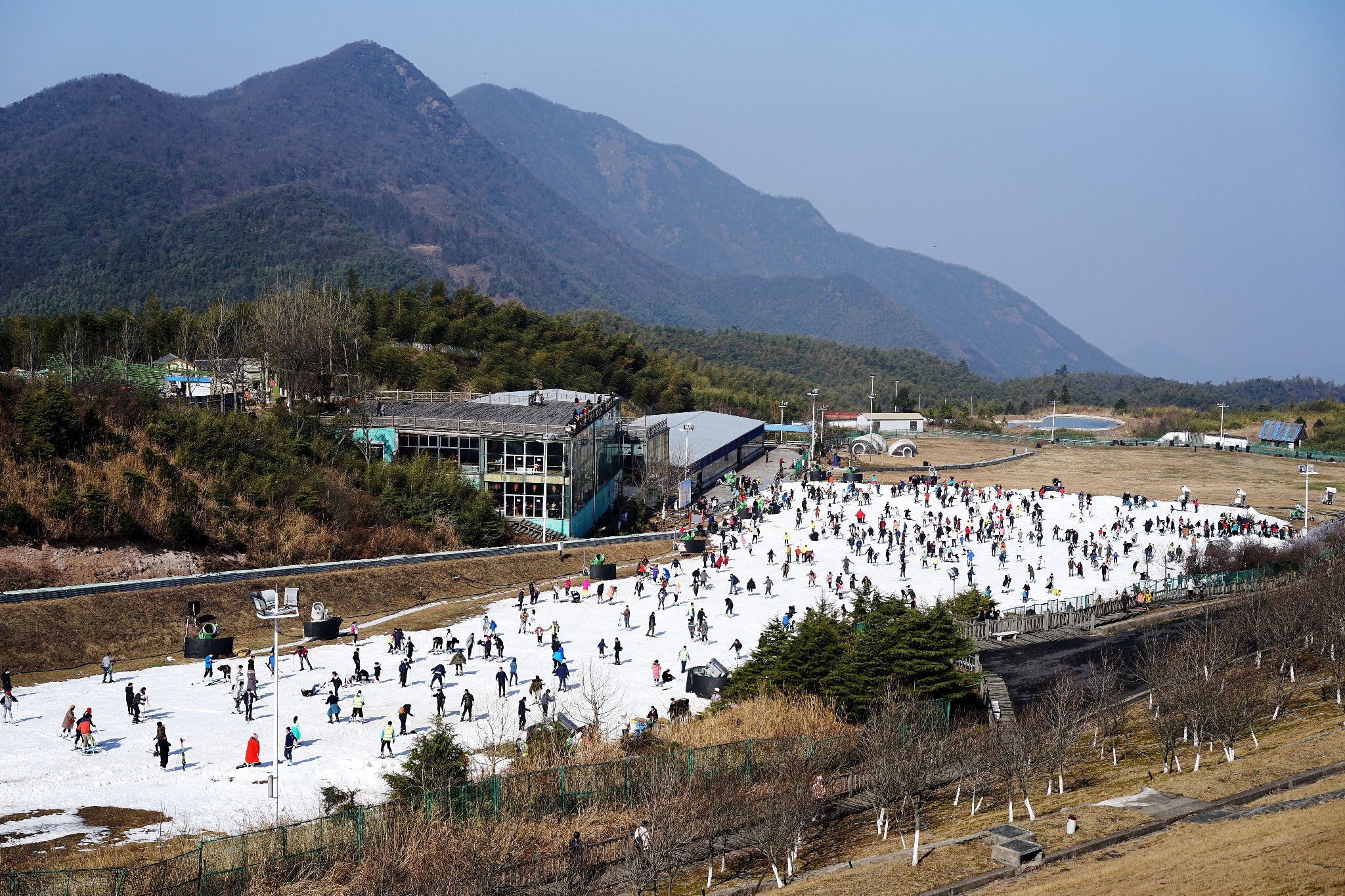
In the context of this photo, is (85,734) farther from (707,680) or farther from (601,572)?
(601,572)

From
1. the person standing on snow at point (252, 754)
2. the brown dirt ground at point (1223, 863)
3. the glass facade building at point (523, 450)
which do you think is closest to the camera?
the brown dirt ground at point (1223, 863)

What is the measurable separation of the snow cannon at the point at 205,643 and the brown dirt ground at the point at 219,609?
457mm

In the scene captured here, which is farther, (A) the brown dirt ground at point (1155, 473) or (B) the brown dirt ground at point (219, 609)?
(A) the brown dirt ground at point (1155, 473)

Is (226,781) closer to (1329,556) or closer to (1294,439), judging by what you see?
(1329,556)

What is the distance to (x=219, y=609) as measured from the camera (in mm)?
40719

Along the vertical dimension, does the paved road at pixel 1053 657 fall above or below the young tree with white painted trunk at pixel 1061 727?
below

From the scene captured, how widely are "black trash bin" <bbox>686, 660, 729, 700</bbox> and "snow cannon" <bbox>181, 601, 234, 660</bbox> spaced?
1508 centimetres

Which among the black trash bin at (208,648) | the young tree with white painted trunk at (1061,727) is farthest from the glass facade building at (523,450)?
the young tree with white painted trunk at (1061,727)

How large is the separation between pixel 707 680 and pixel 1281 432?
9222cm

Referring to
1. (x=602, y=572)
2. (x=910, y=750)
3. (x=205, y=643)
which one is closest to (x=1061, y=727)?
(x=910, y=750)

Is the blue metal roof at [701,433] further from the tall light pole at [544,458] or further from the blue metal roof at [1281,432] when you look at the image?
the blue metal roof at [1281,432]

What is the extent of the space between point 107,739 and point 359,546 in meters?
22.7

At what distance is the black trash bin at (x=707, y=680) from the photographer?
33719 millimetres

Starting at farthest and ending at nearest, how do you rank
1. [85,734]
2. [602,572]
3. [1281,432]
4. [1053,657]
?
[1281,432] → [602,572] → [1053,657] → [85,734]
